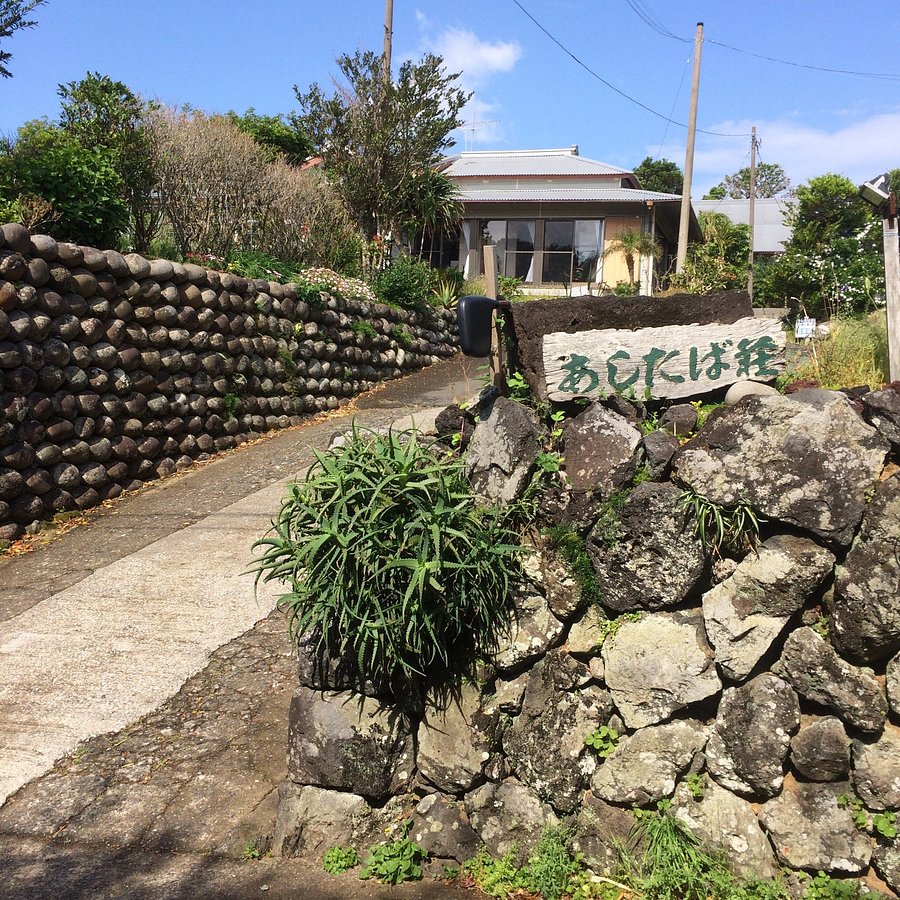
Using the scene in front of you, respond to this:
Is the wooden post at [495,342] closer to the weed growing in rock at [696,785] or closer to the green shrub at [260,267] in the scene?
the weed growing in rock at [696,785]

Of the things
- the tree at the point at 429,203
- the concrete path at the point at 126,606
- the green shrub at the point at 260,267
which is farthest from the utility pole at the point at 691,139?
the concrete path at the point at 126,606

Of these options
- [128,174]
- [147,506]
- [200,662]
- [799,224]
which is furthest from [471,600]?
[799,224]

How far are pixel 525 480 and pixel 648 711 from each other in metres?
1.11

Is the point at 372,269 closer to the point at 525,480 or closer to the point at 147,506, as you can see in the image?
the point at 147,506

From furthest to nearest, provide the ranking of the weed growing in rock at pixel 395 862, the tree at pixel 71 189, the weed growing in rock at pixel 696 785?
the tree at pixel 71 189
the weed growing in rock at pixel 395 862
the weed growing in rock at pixel 696 785

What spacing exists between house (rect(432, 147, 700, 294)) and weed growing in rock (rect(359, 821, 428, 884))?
710 inches

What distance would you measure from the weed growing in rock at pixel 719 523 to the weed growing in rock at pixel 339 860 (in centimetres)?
203

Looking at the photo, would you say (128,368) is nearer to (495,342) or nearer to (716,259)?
(495,342)

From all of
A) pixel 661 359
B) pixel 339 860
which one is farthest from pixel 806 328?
pixel 339 860

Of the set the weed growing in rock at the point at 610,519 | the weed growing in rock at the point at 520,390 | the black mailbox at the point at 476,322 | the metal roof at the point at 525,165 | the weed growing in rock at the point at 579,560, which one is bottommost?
the weed growing in rock at the point at 579,560

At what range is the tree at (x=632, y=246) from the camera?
20469 millimetres

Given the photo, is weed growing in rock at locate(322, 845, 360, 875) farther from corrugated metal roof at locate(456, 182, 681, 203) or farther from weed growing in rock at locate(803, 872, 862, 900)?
A: corrugated metal roof at locate(456, 182, 681, 203)

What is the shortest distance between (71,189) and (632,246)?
15131 mm

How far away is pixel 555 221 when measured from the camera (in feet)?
72.6
